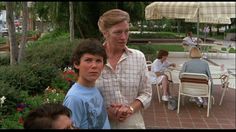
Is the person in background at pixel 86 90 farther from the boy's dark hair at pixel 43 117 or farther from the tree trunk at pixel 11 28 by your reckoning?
the tree trunk at pixel 11 28

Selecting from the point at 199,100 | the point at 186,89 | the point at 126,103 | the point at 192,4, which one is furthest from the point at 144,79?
the point at 192,4

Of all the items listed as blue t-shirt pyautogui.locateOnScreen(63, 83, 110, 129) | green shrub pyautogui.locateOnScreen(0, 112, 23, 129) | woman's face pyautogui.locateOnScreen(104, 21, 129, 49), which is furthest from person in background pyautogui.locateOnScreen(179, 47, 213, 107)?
blue t-shirt pyautogui.locateOnScreen(63, 83, 110, 129)

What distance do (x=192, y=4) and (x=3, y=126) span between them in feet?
18.4

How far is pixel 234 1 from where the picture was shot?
7.69 m

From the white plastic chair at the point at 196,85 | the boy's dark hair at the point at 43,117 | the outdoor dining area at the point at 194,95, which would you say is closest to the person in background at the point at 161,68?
the outdoor dining area at the point at 194,95

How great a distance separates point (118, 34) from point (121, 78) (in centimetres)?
26

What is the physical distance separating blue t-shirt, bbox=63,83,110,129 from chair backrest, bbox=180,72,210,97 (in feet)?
15.2

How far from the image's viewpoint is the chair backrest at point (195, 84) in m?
6.35

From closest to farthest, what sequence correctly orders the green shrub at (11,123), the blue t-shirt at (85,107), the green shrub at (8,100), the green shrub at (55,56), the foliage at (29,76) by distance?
the blue t-shirt at (85,107) → the green shrub at (11,123) → the green shrub at (8,100) → the foliage at (29,76) → the green shrub at (55,56)

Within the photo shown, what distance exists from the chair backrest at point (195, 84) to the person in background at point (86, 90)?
4.65 m

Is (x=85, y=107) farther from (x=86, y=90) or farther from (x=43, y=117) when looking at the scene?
(x=43, y=117)

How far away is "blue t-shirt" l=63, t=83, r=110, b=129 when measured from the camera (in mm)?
1786

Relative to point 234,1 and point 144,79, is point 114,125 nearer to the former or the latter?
point 144,79

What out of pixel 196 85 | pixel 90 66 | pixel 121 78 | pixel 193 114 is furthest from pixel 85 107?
pixel 193 114
